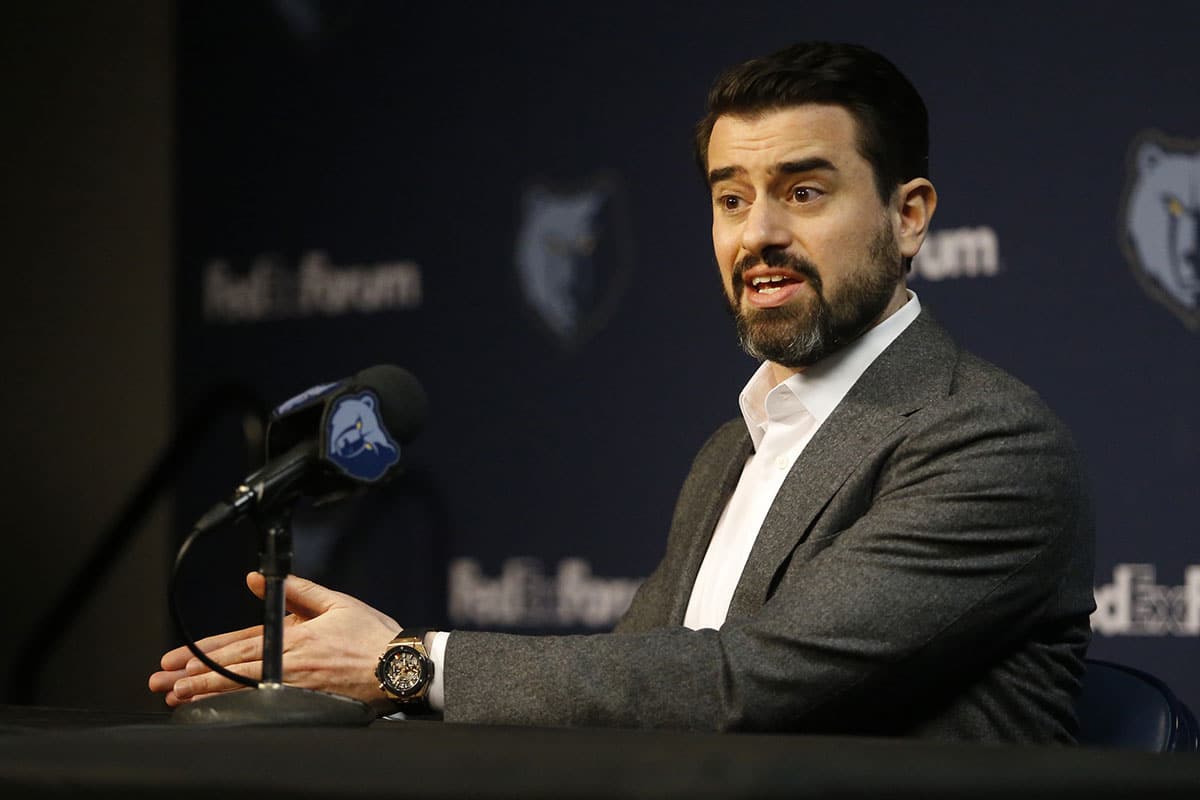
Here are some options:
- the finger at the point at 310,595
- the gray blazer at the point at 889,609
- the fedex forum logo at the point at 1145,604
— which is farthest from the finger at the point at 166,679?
the fedex forum logo at the point at 1145,604

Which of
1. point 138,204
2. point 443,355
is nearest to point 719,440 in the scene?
point 443,355

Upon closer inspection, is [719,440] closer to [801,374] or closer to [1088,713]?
[801,374]

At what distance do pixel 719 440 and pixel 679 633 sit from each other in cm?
80

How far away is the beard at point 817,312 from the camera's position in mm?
2236

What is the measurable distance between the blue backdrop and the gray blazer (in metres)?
1.16

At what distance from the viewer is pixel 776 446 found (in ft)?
7.57

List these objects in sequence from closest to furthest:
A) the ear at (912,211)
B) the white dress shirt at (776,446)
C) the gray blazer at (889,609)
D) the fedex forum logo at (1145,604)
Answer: the gray blazer at (889,609), the white dress shirt at (776,446), the ear at (912,211), the fedex forum logo at (1145,604)

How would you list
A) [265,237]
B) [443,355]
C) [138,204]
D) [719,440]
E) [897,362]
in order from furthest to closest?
1. [138,204]
2. [265,237]
3. [443,355]
4. [719,440]
5. [897,362]

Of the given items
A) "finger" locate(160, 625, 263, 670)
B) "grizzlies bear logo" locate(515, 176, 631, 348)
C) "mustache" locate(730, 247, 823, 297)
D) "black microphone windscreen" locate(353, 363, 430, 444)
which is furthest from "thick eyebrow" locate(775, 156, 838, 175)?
"grizzlies bear logo" locate(515, 176, 631, 348)

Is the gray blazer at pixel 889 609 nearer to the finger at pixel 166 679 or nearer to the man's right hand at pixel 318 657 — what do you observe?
the man's right hand at pixel 318 657

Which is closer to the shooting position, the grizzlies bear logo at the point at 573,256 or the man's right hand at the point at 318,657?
the man's right hand at the point at 318,657

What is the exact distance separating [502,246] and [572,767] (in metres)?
Answer: 3.27

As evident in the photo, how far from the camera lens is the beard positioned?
7.34 ft

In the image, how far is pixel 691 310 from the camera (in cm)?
379
